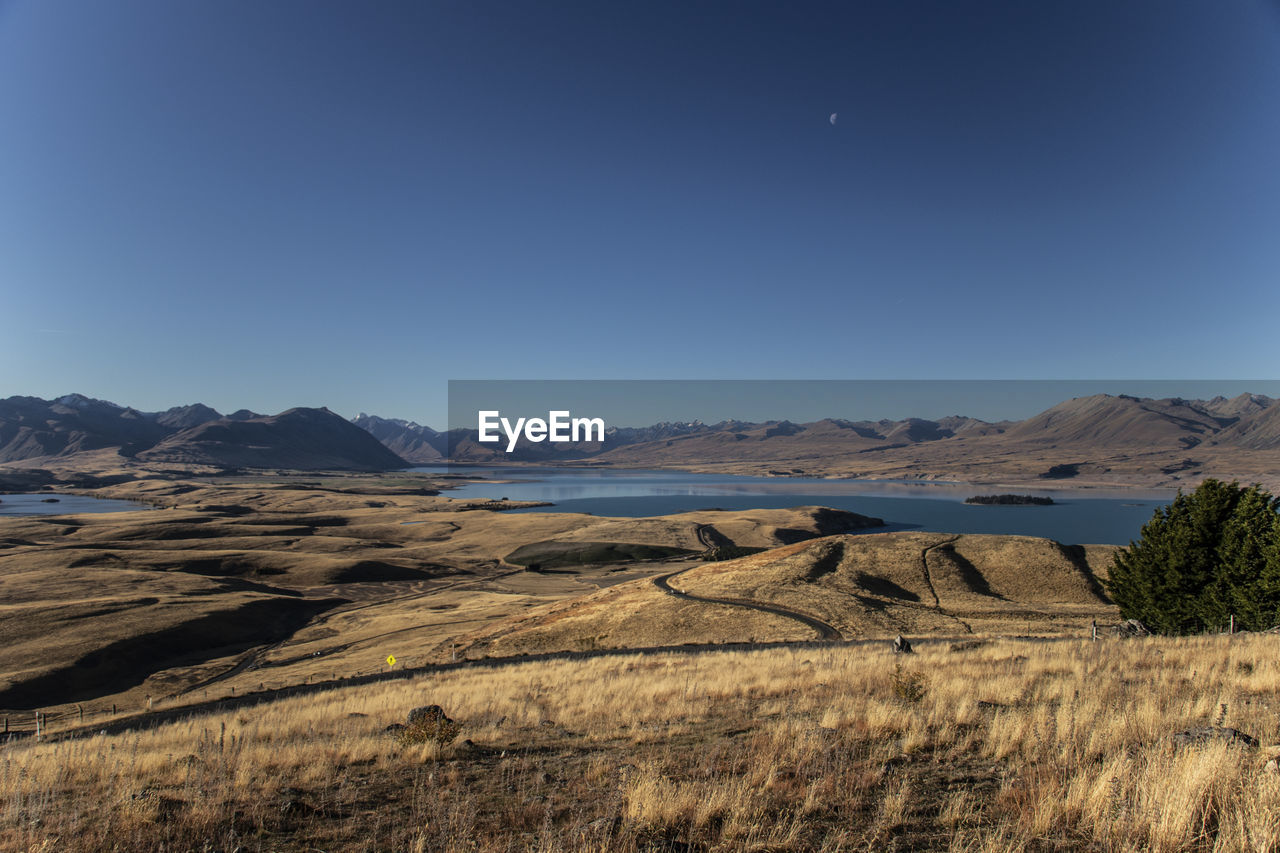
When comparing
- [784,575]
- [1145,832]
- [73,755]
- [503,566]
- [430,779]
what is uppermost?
[1145,832]

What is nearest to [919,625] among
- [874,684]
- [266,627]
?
[874,684]

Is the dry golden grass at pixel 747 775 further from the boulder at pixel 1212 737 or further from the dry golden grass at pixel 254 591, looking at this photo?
the dry golden grass at pixel 254 591

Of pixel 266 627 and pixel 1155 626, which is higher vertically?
pixel 1155 626

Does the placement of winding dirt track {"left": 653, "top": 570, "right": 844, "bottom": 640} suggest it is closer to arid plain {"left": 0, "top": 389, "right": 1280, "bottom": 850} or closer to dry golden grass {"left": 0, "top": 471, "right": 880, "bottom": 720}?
arid plain {"left": 0, "top": 389, "right": 1280, "bottom": 850}

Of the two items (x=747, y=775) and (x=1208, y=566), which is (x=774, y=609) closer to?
(x=1208, y=566)

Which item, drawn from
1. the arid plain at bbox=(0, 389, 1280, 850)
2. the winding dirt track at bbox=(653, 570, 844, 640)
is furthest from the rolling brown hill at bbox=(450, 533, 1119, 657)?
the arid plain at bbox=(0, 389, 1280, 850)

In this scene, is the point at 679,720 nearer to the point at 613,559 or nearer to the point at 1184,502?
the point at 1184,502
